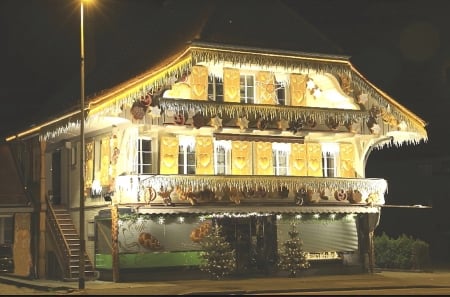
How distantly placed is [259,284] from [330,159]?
830 cm

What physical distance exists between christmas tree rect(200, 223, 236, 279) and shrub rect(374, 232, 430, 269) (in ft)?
31.3

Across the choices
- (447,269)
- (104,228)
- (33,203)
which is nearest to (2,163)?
(33,203)

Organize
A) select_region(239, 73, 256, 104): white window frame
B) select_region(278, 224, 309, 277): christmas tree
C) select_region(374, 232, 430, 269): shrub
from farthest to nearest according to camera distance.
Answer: select_region(374, 232, 430, 269): shrub
select_region(278, 224, 309, 277): christmas tree
select_region(239, 73, 256, 104): white window frame

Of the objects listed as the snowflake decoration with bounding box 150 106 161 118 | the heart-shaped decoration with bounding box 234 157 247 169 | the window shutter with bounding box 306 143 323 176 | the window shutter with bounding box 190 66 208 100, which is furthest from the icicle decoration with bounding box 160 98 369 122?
the heart-shaped decoration with bounding box 234 157 247 169

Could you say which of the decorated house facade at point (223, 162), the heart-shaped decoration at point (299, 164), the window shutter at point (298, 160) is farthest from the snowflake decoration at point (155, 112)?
the heart-shaped decoration at point (299, 164)

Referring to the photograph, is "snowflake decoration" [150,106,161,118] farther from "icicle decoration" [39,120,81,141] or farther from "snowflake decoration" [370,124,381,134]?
"snowflake decoration" [370,124,381,134]

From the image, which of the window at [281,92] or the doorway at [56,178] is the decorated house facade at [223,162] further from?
the doorway at [56,178]

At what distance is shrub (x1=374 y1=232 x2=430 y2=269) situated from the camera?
36.6m

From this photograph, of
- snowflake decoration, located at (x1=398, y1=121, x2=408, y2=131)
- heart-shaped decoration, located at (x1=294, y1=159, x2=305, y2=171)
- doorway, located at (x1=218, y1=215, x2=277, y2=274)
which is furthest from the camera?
snowflake decoration, located at (x1=398, y1=121, x2=408, y2=131)

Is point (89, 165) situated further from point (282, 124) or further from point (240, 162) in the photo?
point (282, 124)

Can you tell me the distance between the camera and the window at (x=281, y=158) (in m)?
33.6

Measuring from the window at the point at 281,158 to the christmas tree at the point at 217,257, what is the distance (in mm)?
4151

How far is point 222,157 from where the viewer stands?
1283 inches

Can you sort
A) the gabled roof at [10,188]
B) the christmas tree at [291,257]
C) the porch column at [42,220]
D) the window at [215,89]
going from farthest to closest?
the gabled roof at [10,188], the porch column at [42,220], the christmas tree at [291,257], the window at [215,89]
